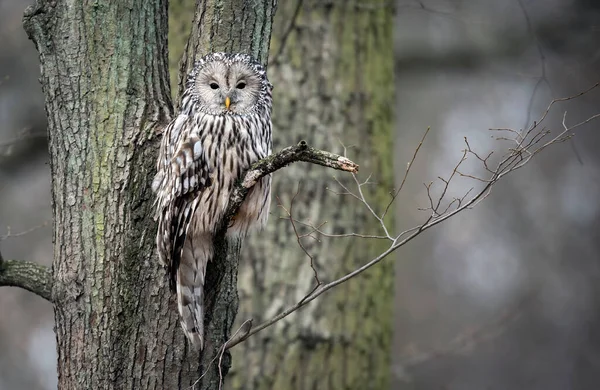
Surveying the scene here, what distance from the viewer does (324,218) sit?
521 centimetres

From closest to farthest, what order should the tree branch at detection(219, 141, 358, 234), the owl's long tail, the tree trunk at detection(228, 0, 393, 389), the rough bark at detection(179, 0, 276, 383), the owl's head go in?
the tree branch at detection(219, 141, 358, 234) → the owl's long tail → the rough bark at detection(179, 0, 276, 383) → the owl's head → the tree trunk at detection(228, 0, 393, 389)

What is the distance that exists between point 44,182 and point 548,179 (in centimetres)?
818

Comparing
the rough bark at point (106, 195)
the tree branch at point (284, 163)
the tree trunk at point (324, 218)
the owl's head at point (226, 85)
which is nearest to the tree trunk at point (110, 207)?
the rough bark at point (106, 195)

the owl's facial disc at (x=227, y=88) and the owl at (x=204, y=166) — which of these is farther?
the owl's facial disc at (x=227, y=88)

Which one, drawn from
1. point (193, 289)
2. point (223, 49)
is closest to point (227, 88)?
point (223, 49)

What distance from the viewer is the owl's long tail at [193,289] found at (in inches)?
133

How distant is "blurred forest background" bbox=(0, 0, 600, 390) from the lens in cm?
872

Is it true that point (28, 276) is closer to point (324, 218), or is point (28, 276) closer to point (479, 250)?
point (324, 218)

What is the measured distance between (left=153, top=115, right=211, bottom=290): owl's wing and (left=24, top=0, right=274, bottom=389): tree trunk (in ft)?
0.21

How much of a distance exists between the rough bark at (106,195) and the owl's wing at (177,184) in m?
0.06

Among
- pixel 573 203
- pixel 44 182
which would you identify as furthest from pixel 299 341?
pixel 573 203

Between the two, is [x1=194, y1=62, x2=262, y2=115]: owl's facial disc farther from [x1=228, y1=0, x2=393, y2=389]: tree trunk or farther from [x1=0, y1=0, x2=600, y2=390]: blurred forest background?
[x1=0, y1=0, x2=600, y2=390]: blurred forest background

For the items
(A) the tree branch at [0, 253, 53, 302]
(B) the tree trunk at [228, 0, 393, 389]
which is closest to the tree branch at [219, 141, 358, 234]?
(A) the tree branch at [0, 253, 53, 302]

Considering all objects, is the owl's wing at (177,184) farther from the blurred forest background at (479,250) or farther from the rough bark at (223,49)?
the blurred forest background at (479,250)
